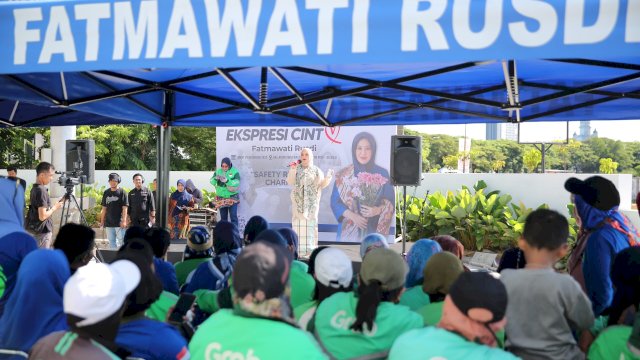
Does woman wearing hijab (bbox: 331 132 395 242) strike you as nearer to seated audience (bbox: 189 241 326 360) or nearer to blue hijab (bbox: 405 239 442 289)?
blue hijab (bbox: 405 239 442 289)

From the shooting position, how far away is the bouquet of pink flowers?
37.1 feet

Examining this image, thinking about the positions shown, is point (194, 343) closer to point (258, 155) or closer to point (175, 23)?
point (175, 23)

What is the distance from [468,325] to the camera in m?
1.88

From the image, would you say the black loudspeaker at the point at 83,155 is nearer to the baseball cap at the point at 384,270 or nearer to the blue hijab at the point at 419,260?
the blue hijab at the point at 419,260

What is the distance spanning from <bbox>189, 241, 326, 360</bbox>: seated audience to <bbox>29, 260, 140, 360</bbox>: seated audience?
33cm

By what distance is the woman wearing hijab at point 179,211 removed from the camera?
12.4 m

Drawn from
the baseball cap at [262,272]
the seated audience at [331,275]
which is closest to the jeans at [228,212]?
the seated audience at [331,275]

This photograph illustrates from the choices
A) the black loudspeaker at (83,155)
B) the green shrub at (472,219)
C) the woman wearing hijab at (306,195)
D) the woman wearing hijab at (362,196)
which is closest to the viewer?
the woman wearing hijab at (306,195)

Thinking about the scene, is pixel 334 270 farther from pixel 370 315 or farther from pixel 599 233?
Answer: pixel 599 233

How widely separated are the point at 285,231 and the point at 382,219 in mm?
6919

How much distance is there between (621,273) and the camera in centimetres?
258

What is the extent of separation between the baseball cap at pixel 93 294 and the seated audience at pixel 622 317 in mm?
1830

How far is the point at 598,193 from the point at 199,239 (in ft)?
8.34

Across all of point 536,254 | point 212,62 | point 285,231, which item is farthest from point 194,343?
point 285,231
